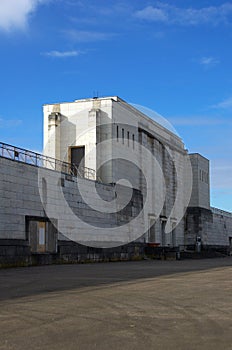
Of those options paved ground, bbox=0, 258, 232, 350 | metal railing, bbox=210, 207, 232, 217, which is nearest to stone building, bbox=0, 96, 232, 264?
metal railing, bbox=210, 207, 232, 217

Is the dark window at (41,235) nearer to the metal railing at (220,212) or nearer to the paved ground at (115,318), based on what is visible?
the paved ground at (115,318)

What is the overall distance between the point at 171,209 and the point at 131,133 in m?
17.6

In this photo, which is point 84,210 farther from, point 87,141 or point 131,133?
point 131,133

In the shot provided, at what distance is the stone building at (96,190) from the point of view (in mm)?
29922

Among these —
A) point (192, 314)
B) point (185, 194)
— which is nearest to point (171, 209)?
point (185, 194)

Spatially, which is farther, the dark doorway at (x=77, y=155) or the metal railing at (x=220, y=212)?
the metal railing at (x=220, y=212)

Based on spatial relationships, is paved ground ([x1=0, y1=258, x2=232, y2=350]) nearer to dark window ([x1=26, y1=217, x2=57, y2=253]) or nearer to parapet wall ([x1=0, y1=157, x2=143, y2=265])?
parapet wall ([x1=0, y1=157, x2=143, y2=265])

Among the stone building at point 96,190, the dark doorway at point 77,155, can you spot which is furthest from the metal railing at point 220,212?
the dark doorway at point 77,155

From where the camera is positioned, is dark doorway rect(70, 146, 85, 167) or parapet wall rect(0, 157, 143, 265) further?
dark doorway rect(70, 146, 85, 167)

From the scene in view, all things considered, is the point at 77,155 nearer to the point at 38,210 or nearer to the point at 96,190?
the point at 96,190

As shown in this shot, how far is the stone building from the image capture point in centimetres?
2992

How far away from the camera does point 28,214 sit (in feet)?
99.6

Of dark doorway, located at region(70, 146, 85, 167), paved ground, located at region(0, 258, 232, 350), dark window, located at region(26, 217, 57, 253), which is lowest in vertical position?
paved ground, located at region(0, 258, 232, 350)

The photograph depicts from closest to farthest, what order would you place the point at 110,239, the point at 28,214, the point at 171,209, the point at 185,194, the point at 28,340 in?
the point at 28,340 → the point at 28,214 → the point at 110,239 → the point at 171,209 → the point at 185,194
